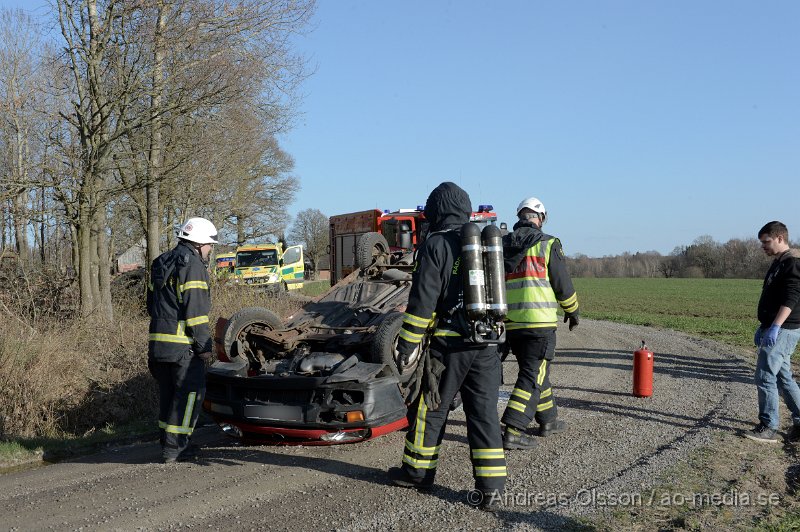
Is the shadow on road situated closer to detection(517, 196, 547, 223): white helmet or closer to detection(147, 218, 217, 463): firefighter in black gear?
detection(517, 196, 547, 223): white helmet

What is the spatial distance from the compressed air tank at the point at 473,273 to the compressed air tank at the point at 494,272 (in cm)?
7

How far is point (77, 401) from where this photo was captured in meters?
7.25

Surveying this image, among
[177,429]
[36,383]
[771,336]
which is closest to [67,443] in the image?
[36,383]

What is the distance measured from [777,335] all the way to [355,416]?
12.4ft

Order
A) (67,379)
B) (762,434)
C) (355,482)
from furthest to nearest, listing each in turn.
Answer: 1. (67,379)
2. (762,434)
3. (355,482)

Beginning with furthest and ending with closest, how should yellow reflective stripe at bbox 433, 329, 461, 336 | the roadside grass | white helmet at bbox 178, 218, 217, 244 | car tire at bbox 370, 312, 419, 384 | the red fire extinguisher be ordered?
the red fire extinguisher → the roadside grass → car tire at bbox 370, 312, 419, 384 → white helmet at bbox 178, 218, 217, 244 → yellow reflective stripe at bbox 433, 329, 461, 336

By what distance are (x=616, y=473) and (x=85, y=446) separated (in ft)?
15.2

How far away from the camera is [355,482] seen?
184 inches

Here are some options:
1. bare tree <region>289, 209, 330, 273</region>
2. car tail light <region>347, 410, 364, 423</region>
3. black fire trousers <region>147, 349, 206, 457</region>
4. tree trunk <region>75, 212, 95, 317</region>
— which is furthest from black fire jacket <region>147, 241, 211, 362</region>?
bare tree <region>289, 209, 330, 273</region>

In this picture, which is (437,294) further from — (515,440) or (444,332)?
(515,440)

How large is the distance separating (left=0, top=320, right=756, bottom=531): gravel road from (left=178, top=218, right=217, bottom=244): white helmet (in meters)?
1.78

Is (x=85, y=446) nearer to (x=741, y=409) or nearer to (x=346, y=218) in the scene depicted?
(x=741, y=409)

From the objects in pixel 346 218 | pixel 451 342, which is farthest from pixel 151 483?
pixel 346 218

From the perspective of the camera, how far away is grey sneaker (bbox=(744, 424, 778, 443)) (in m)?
5.74
